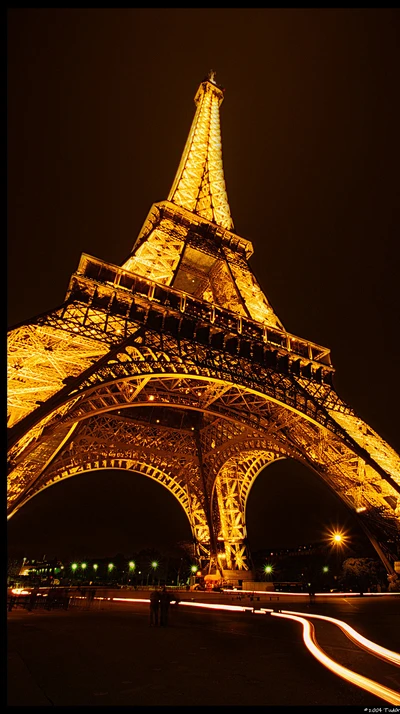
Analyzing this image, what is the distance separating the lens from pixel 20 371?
53.1 feet

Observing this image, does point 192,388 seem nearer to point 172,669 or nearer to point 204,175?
point 172,669

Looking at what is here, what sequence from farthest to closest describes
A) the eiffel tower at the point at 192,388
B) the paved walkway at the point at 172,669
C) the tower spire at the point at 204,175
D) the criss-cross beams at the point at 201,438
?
the tower spire at the point at 204,175
the criss-cross beams at the point at 201,438
the eiffel tower at the point at 192,388
the paved walkway at the point at 172,669

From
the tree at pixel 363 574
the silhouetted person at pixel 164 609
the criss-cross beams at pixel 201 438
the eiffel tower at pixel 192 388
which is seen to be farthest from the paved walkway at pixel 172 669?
the tree at pixel 363 574

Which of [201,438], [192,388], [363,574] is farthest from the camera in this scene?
[201,438]

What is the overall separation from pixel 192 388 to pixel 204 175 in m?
22.0

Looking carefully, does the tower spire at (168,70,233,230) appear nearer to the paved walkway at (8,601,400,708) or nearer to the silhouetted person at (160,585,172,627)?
the silhouetted person at (160,585,172,627)

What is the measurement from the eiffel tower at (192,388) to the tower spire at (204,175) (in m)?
0.19

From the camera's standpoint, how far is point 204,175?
118 feet

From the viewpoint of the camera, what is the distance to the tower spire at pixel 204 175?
108 ft

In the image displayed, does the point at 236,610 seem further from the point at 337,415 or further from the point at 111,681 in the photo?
the point at 337,415

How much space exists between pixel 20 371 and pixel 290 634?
522 inches

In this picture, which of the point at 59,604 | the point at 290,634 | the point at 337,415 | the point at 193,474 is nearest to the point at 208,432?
the point at 193,474

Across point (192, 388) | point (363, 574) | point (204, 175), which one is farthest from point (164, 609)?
point (204, 175)

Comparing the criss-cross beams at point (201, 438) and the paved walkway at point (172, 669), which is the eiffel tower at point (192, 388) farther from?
the paved walkway at point (172, 669)
